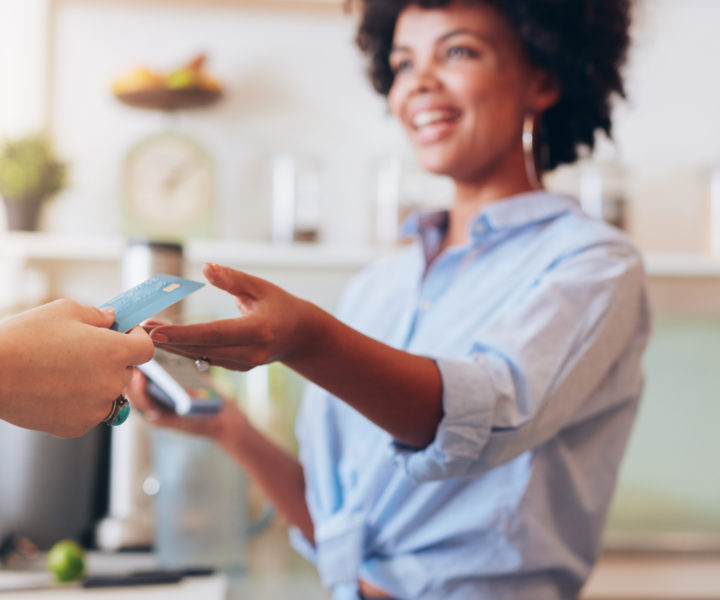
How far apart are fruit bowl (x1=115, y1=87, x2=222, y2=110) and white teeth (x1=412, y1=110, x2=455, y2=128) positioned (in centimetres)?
70

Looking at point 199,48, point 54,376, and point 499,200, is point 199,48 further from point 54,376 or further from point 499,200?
point 54,376

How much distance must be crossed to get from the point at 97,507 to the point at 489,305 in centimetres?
86

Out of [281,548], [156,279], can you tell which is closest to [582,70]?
[156,279]

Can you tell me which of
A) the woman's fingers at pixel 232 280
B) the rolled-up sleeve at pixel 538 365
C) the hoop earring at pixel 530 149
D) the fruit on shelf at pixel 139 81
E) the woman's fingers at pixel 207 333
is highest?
the fruit on shelf at pixel 139 81

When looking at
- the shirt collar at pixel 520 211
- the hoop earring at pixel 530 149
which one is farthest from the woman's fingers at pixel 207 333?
the hoop earring at pixel 530 149

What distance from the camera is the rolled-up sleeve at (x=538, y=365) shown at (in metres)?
0.63

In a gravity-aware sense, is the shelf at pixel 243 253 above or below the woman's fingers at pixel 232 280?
below

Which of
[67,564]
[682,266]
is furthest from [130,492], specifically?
[682,266]

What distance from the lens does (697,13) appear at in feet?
5.41

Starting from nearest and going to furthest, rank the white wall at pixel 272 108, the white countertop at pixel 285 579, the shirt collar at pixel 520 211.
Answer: the shirt collar at pixel 520 211
the white countertop at pixel 285 579
the white wall at pixel 272 108

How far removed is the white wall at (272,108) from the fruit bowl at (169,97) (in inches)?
2.5

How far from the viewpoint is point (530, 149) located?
3.10ft

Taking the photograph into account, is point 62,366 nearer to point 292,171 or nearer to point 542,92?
point 542,92

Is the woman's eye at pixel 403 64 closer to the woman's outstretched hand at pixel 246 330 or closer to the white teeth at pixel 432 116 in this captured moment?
the white teeth at pixel 432 116
